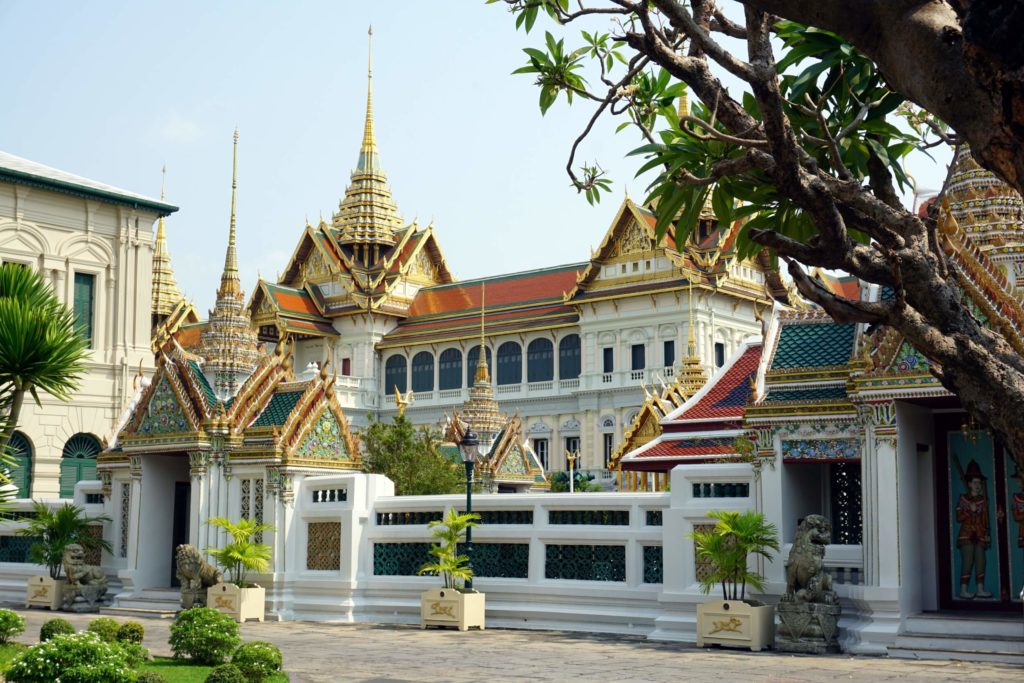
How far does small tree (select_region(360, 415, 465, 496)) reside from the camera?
2916 cm

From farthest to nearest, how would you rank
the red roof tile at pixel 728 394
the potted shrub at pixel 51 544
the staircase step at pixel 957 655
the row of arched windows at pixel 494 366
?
the row of arched windows at pixel 494 366 → the potted shrub at pixel 51 544 → the red roof tile at pixel 728 394 → the staircase step at pixel 957 655

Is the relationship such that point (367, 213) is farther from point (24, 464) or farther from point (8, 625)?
point (8, 625)

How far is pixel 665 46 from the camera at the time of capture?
626 centimetres

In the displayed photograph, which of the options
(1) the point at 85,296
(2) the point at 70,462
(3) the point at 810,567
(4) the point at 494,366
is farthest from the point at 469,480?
(4) the point at 494,366

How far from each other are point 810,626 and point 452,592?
5035mm

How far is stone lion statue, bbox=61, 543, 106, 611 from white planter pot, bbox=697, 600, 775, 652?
34.4ft

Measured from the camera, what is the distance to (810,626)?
12648 millimetres

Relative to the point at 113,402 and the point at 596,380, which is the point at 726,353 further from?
the point at 113,402

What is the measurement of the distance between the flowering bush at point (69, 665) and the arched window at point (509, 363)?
53406 millimetres

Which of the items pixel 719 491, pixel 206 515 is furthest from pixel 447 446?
pixel 719 491

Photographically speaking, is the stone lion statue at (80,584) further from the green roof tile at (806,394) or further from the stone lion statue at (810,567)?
the stone lion statue at (810,567)

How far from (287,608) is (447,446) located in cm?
2053

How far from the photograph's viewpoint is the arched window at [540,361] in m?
60.7

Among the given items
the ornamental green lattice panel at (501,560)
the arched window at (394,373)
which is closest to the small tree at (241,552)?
the ornamental green lattice panel at (501,560)
